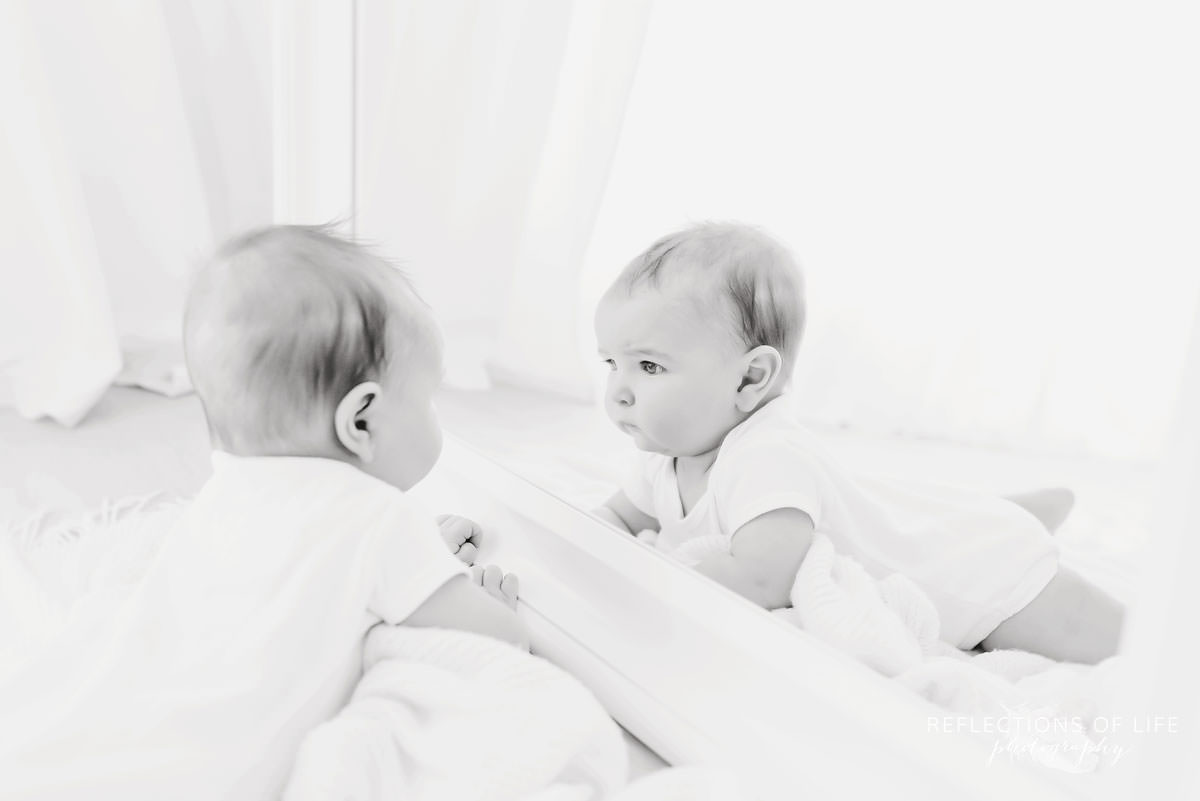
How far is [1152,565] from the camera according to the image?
0.56m

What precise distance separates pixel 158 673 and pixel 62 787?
3.8 inches

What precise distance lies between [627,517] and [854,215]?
0.56 m

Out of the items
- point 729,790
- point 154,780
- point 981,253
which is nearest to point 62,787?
point 154,780

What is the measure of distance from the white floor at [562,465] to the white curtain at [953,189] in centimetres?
5

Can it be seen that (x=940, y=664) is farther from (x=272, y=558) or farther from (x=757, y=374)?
(x=272, y=558)

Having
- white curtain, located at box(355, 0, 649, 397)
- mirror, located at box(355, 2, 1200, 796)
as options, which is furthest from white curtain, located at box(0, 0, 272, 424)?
mirror, located at box(355, 2, 1200, 796)

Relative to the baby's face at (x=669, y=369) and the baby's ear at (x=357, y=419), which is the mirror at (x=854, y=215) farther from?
the baby's ear at (x=357, y=419)

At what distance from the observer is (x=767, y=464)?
0.99 meters

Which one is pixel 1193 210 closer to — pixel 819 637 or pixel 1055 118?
pixel 1055 118

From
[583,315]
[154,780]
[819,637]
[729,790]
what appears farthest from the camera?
[583,315]

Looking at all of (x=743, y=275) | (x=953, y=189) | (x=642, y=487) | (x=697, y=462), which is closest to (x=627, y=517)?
(x=642, y=487)

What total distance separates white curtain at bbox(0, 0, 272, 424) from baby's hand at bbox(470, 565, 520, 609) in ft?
3.60

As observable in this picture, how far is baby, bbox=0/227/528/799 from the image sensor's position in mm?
707

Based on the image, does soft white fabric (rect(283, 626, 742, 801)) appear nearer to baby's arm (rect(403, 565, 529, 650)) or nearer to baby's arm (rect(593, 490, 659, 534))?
baby's arm (rect(403, 565, 529, 650))
